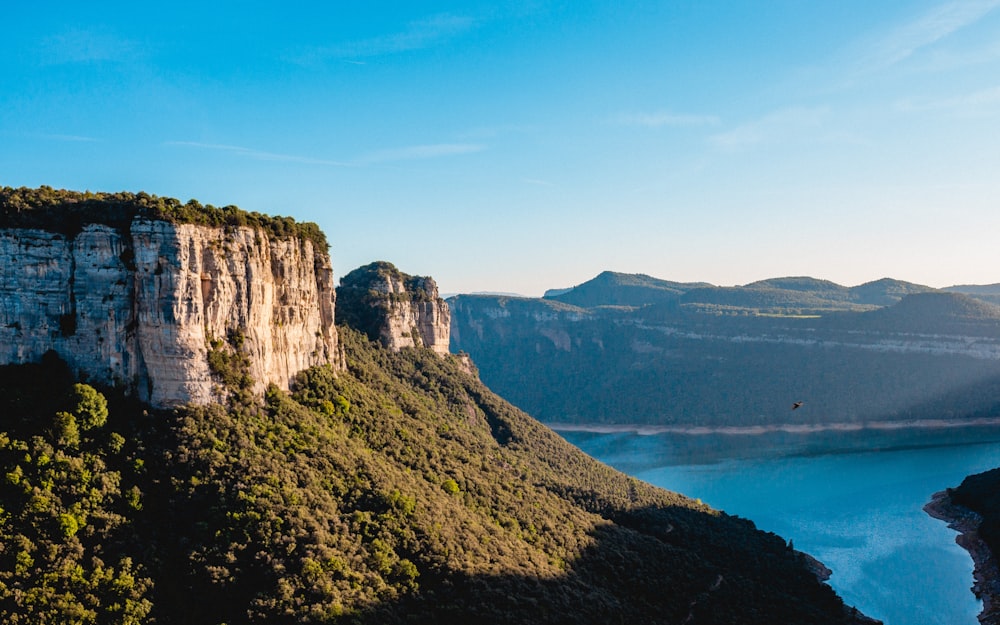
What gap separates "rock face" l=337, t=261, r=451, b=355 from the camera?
63.1 m

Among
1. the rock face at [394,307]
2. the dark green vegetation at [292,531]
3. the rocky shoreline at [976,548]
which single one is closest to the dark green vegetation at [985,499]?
the rocky shoreline at [976,548]

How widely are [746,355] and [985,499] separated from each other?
244ft

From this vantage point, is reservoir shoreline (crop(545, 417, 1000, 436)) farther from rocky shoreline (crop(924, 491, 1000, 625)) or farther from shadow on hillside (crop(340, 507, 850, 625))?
shadow on hillside (crop(340, 507, 850, 625))

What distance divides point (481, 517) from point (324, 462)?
10878 millimetres

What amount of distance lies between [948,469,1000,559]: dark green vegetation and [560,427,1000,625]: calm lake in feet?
9.83

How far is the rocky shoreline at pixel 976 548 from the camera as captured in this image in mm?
51500

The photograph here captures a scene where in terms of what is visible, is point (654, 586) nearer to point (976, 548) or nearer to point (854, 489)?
point (976, 548)

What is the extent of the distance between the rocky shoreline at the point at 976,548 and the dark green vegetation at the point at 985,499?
23.7 inches

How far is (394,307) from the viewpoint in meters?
64.7

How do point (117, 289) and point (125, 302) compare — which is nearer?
point (117, 289)

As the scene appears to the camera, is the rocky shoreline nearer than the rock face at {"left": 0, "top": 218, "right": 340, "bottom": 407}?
No

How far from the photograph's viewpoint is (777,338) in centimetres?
14375

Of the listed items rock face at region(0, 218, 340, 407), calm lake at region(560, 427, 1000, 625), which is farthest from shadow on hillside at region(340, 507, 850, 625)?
rock face at region(0, 218, 340, 407)

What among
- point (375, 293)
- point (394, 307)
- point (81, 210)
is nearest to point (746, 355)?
point (394, 307)
